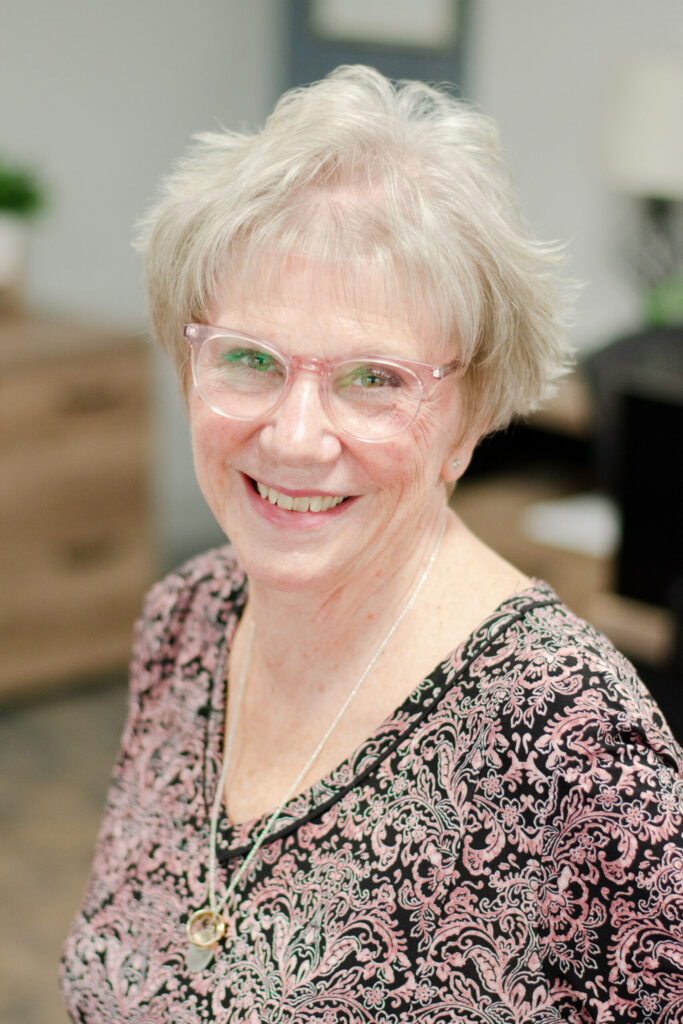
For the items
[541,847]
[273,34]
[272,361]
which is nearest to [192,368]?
[272,361]

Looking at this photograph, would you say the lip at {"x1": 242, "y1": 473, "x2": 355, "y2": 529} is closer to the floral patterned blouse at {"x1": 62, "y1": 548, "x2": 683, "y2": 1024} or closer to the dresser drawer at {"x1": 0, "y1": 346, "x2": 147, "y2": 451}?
the floral patterned blouse at {"x1": 62, "y1": 548, "x2": 683, "y2": 1024}

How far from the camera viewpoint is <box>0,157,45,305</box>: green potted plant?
3631 mm

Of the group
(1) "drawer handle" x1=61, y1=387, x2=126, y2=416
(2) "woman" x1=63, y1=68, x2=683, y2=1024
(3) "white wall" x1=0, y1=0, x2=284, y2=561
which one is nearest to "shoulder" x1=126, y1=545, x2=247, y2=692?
(2) "woman" x1=63, y1=68, x2=683, y2=1024

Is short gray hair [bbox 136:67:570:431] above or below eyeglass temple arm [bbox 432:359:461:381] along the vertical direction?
above

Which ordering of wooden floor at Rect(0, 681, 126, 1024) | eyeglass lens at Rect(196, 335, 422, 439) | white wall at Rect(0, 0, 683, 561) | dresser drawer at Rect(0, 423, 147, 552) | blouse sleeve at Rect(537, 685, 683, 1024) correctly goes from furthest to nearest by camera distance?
white wall at Rect(0, 0, 683, 561) < dresser drawer at Rect(0, 423, 147, 552) < wooden floor at Rect(0, 681, 126, 1024) < eyeglass lens at Rect(196, 335, 422, 439) < blouse sleeve at Rect(537, 685, 683, 1024)

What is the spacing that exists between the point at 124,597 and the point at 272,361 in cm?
277

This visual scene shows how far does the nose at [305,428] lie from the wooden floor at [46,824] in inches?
68.3

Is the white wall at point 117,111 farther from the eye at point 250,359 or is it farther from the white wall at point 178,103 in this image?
the eye at point 250,359

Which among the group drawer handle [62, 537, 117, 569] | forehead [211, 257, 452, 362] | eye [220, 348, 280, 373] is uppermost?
forehead [211, 257, 452, 362]

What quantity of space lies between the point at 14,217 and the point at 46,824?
5.47 feet

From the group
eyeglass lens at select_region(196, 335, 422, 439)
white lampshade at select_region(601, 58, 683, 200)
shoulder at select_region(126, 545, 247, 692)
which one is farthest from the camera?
white lampshade at select_region(601, 58, 683, 200)

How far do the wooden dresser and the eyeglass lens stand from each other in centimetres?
233

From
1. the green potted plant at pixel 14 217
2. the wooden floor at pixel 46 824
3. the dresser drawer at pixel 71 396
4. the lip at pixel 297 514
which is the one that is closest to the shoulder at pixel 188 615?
the lip at pixel 297 514

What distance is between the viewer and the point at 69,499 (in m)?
3.57
